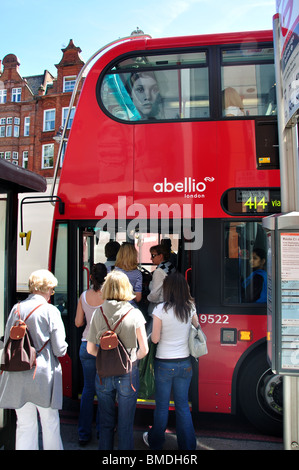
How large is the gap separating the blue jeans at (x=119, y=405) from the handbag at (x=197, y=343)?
556mm

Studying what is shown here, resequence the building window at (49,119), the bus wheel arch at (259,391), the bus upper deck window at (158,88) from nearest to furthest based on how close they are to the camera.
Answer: the bus wheel arch at (259,391)
the bus upper deck window at (158,88)
the building window at (49,119)

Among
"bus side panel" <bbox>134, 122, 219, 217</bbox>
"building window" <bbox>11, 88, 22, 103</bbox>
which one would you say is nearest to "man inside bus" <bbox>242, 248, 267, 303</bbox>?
"bus side panel" <bbox>134, 122, 219, 217</bbox>

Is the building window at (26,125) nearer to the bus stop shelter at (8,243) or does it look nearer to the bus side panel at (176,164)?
the bus side panel at (176,164)

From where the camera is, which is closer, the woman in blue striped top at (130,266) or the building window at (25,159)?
the woman in blue striped top at (130,266)

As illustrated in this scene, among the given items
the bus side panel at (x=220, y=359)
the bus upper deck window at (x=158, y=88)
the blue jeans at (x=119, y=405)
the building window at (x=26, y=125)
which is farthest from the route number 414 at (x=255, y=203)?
the building window at (x=26, y=125)

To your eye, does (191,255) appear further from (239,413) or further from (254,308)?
(239,413)

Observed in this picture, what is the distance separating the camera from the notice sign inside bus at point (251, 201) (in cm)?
407

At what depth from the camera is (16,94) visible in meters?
34.6

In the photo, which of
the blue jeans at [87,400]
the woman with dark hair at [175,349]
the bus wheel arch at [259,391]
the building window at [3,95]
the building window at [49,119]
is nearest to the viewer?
the woman with dark hair at [175,349]

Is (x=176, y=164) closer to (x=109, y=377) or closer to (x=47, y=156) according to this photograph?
(x=109, y=377)

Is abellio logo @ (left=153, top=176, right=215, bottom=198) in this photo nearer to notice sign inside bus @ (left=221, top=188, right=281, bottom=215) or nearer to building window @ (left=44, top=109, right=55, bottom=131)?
notice sign inside bus @ (left=221, top=188, right=281, bottom=215)
